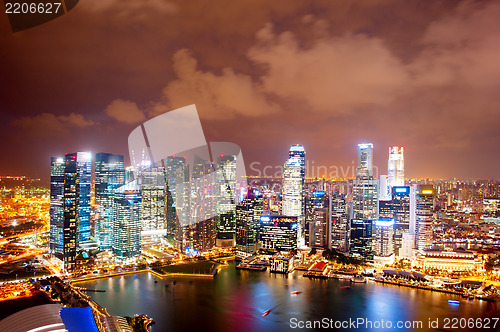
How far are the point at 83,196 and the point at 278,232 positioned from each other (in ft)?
17.1

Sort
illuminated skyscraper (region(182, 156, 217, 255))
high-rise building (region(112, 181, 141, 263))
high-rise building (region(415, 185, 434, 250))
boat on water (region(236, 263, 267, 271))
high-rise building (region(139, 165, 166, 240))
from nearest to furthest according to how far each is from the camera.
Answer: boat on water (region(236, 263, 267, 271))
high-rise building (region(112, 181, 141, 263))
illuminated skyscraper (region(182, 156, 217, 255))
high-rise building (region(415, 185, 434, 250))
high-rise building (region(139, 165, 166, 240))

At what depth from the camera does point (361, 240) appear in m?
9.91

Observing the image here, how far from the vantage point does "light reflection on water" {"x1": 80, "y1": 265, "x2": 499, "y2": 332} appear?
5230mm

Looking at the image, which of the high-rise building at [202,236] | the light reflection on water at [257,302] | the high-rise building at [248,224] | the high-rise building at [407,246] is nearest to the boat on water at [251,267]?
the light reflection on water at [257,302]

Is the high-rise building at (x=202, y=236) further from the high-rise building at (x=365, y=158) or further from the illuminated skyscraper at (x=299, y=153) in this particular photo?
the high-rise building at (x=365, y=158)

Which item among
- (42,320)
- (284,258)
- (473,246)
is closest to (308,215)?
(284,258)

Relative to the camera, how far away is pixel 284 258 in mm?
8812

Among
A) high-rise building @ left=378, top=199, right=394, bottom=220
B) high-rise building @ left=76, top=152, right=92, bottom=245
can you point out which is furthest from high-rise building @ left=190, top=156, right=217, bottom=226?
high-rise building @ left=378, top=199, right=394, bottom=220

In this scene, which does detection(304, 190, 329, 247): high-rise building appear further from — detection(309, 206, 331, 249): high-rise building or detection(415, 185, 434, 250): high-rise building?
detection(415, 185, 434, 250): high-rise building

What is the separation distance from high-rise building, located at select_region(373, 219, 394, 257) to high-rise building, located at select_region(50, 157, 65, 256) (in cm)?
806

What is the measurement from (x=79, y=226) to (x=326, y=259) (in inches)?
248

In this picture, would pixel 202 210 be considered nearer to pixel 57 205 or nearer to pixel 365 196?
pixel 57 205

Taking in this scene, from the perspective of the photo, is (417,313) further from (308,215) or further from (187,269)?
(308,215)

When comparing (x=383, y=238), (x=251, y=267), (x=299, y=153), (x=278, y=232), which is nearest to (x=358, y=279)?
(x=251, y=267)
